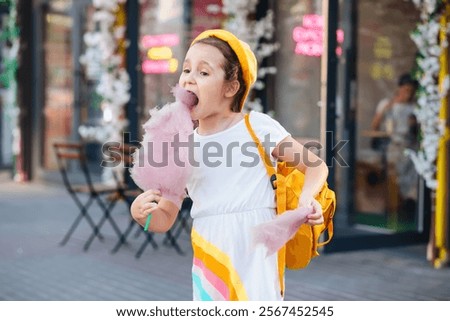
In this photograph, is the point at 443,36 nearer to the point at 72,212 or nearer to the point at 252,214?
the point at 252,214

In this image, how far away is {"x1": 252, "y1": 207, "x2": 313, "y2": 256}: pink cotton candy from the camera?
2.01 meters

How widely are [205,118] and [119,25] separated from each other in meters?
7.61

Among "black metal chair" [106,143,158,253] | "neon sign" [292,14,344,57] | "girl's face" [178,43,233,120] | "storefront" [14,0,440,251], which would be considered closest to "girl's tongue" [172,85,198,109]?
"girl's face" [178,43,233,120]

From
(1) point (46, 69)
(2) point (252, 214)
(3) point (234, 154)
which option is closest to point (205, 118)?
(3) point (234, 154)

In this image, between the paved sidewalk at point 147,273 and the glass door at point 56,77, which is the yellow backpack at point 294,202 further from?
the glass door at point 56,77

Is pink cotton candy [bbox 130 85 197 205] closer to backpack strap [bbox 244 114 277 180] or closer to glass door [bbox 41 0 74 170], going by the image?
backpack strap [bbox 244 114 277 180]

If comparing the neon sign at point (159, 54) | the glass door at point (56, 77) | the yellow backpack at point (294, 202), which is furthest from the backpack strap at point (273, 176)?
the glass door at point (56, 77)

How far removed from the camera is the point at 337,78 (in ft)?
21.7

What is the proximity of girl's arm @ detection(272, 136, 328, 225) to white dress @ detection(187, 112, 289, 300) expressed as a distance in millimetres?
32

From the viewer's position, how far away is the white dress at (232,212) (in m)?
2.12

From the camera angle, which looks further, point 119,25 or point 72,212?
point 119,25

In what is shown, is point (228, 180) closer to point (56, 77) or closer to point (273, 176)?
point (273, 176)
